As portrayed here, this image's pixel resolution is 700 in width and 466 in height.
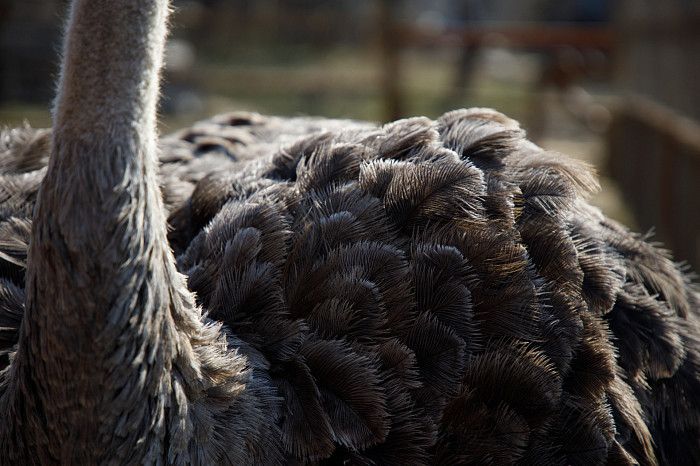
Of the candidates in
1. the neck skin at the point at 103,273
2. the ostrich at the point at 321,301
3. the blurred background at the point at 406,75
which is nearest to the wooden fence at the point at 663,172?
the blurred background at the point at 406,75

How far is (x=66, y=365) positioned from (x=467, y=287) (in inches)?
41.4

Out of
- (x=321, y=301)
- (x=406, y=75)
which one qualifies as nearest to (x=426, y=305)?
(x=321, y=301)

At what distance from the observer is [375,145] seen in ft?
7.98

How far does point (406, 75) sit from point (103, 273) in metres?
9.23

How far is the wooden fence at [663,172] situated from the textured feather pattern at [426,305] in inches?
116

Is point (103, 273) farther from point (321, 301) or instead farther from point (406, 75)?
point (406, 75)

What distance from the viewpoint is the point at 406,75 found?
1045cm

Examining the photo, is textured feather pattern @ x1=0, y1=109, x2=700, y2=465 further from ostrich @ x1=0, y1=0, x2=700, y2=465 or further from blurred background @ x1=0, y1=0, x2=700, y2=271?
blurred background @ x1=0, y1=0, x2=700, y2=271

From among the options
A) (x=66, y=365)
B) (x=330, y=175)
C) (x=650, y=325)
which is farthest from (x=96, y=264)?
(x=650, y=325)

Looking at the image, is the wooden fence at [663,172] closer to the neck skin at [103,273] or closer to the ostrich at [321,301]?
the ostrich at [321,301]

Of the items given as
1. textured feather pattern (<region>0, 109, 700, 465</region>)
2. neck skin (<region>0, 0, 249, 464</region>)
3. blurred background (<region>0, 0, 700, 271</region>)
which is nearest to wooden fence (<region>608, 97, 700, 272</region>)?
blurred background (<region>0, 0, 700, 271</region>)

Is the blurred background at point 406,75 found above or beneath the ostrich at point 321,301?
beneath

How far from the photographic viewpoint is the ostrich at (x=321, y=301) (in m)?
1.59

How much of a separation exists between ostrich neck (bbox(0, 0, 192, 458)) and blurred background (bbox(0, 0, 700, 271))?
504 centimetres
